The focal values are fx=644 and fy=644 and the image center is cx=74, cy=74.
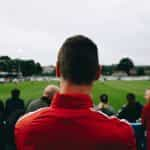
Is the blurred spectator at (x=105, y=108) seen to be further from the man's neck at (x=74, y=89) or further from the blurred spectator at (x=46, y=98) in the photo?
the man's neck at (x=74, y=89)

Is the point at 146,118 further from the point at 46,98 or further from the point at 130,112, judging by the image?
the point at 130,112

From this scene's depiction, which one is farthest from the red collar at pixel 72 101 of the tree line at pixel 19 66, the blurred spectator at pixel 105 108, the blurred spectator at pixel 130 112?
the tree line at pixel 19 66

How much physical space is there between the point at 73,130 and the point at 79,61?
13.4 inches

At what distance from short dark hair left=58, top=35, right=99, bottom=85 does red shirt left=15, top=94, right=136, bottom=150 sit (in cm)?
11

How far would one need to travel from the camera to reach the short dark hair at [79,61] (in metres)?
3.12

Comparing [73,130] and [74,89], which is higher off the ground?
[74,89]

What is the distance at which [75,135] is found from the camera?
3033 mm

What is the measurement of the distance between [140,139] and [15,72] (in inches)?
6217

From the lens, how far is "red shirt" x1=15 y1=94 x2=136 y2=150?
3014mm

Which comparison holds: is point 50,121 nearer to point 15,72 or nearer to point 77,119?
point 77,119

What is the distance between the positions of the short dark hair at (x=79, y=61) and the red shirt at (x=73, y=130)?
11 cm

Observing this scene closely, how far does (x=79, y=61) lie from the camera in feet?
10.2

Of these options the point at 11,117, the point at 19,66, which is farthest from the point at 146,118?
the point at 19,66

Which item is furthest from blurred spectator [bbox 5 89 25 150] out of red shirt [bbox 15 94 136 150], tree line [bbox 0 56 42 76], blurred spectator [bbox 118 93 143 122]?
tree line [bbox 0 56 42 76]
